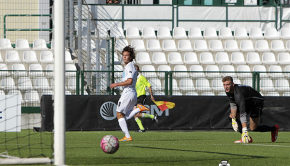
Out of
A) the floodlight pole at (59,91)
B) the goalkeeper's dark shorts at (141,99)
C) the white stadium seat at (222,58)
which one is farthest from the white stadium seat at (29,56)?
the floodlight pole at (59,91)

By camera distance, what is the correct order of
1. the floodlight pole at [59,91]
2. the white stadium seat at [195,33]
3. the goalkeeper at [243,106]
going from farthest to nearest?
the white stadium seat at [195,33] < the goalkeeper at [243,106] < the floodlight pole at [59,91]

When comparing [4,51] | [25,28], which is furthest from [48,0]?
[4,51]

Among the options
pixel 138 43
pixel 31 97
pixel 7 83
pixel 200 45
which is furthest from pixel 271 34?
pixel 7 83

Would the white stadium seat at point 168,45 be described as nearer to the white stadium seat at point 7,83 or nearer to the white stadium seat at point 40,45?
the white stadium seat at point 40,45

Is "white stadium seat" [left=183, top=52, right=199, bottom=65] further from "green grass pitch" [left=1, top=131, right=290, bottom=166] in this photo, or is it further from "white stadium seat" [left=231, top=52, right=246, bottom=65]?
"green grass pitch" [left=1, top=131, right=290, bottom=166]

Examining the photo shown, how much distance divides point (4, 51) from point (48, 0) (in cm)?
404

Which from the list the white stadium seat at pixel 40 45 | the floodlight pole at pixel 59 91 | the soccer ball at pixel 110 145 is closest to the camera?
the floodlight pole at pixel 59 91

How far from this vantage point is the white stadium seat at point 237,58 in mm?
25438

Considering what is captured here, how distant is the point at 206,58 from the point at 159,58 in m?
1.82

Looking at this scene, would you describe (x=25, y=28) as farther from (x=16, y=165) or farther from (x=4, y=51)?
(x=16, y=165)

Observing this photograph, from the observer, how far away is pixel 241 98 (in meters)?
13.3

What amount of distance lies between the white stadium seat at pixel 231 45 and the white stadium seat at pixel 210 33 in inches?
23.6

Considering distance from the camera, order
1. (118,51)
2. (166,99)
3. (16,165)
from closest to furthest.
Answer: (16,165)
(166,99)
(118,51)

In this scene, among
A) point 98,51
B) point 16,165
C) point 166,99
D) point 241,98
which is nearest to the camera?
point 16,165
